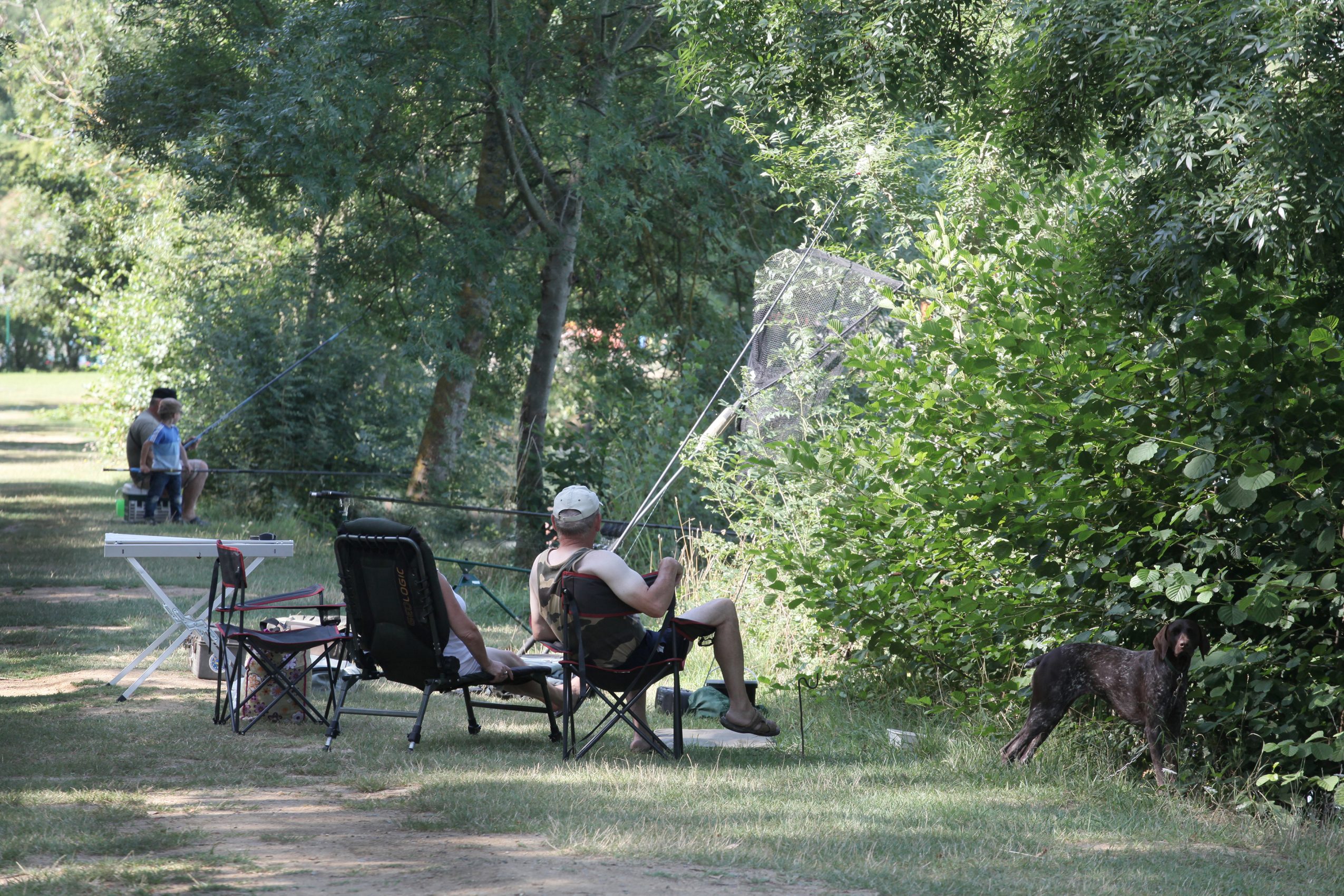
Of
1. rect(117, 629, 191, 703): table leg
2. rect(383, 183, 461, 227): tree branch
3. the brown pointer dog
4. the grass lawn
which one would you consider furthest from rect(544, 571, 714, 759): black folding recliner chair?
rect(383, 183, 461, 227): tree branch

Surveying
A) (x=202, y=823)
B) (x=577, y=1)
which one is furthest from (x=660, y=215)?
(x=202, y=823)

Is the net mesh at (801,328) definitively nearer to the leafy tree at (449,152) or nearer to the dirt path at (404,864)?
the dirt path at (404,864)

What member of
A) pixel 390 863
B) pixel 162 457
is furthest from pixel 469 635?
pixel 162 457

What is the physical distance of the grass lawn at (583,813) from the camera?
3777 mm

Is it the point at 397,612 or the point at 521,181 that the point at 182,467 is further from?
the point at 397,612

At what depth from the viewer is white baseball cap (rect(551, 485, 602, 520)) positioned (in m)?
5.74

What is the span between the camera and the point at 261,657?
617 centimetres

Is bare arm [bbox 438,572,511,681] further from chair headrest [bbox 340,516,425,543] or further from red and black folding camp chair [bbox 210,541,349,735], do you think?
red and black folding camp chair [bbox 210,541,349,735]

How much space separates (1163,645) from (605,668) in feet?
7.23

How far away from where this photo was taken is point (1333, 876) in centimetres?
402

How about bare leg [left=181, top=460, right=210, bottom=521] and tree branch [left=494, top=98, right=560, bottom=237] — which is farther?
bare leg [left=181, top=460, right=210, bottom=521]

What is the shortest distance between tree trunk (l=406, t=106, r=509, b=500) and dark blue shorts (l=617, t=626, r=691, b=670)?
8.35m

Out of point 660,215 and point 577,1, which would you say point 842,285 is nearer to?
point 577,1

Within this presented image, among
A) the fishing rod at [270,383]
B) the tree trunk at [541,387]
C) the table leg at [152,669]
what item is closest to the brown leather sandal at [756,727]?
the table leg at [152,669]
